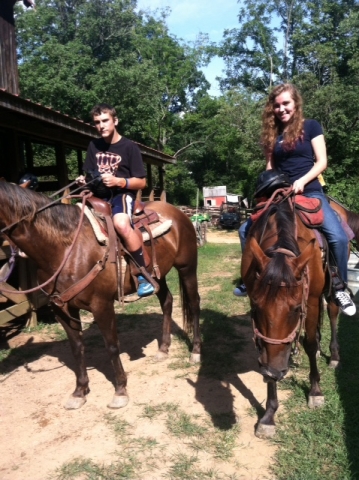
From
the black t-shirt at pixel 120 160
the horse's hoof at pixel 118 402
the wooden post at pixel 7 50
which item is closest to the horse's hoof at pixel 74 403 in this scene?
the horse's hoof at pixel 118 402

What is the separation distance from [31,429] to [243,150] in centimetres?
2354

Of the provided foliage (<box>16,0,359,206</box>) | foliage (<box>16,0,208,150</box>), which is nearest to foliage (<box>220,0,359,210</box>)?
foliage (<box>16,0,359,206</box>)

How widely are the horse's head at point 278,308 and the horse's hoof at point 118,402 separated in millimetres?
1894

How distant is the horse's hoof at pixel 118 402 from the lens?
3581mm

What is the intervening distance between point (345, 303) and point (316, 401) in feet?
3.08

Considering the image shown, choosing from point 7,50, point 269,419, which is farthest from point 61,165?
point 269,419

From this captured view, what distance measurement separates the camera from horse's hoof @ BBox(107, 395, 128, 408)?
3.58 m

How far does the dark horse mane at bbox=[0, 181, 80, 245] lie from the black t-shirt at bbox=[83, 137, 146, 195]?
511mm

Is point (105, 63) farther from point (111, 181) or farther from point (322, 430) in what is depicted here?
point (322, 430)

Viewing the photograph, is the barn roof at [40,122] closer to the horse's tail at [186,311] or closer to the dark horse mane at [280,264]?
the horse's tail at [186,311]

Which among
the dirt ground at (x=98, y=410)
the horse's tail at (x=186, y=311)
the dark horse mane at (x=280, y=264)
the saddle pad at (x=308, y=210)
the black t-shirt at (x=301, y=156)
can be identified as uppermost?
the black t-shirt at (x=301, y=156)

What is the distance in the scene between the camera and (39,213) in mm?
3311

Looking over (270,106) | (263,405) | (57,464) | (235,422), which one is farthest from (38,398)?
(270,106)

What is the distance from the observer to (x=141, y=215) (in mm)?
4082
